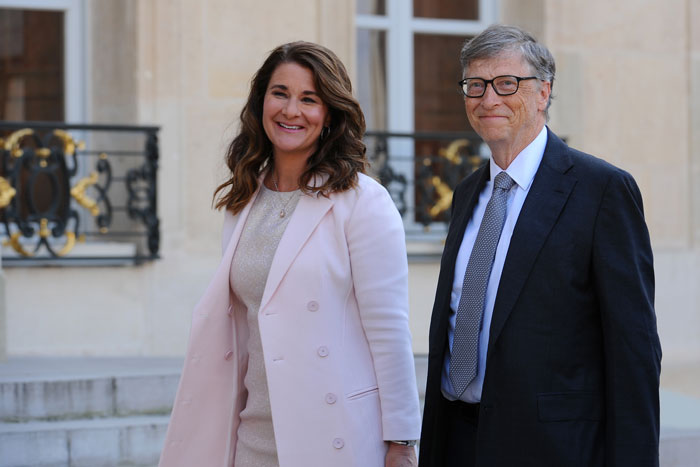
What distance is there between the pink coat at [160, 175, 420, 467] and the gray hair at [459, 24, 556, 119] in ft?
1.61

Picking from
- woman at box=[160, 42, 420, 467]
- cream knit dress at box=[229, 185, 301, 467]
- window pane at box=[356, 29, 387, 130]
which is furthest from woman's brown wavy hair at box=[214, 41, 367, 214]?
window pane at box=[356, 29, 387, 130]

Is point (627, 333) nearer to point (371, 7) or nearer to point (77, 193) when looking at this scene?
point (77, 193)

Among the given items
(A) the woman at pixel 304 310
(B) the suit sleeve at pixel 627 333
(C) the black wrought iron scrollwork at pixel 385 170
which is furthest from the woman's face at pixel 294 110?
(C) the black wrought iron scrollwork at pixel 385 170

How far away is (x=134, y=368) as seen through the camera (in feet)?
19.1

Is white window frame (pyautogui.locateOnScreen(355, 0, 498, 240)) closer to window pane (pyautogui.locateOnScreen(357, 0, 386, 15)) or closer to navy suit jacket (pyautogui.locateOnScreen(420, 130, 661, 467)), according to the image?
window pane (pyautogui.locateOnScreen(357, 0, 386, 15))

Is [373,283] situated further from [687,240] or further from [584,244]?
[687,240]

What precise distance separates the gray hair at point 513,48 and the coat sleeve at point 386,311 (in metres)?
0.49

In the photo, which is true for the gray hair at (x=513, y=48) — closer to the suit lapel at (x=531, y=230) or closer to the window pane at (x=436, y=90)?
the suit lapel at (x=531, y=230)

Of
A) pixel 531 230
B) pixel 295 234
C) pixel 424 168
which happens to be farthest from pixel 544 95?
pixel 424 168

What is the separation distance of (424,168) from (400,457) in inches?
212

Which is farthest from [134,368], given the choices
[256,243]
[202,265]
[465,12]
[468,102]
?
[465,12]

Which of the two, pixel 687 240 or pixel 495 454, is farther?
pixel 687 240

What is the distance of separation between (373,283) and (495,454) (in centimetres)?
53

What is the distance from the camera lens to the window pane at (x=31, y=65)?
744cm
